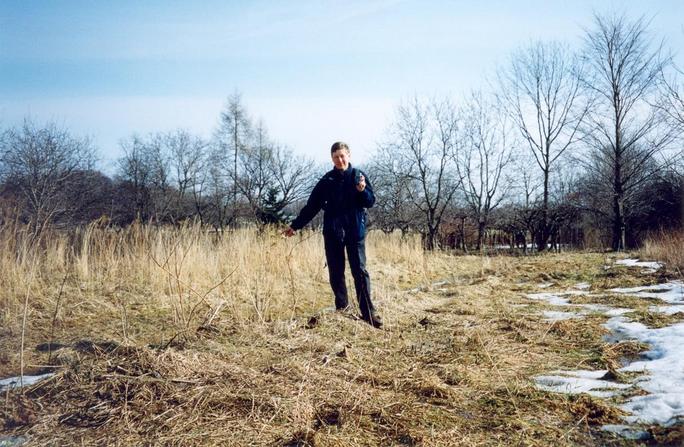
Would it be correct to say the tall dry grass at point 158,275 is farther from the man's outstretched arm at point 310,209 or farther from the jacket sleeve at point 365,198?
the jacket sleeve at point 365,198

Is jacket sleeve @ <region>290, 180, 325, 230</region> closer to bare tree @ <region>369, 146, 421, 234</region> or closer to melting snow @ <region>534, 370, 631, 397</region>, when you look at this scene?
melting snow @ <region>534, 370, 631, 397</region>

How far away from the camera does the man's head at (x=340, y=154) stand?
425cm

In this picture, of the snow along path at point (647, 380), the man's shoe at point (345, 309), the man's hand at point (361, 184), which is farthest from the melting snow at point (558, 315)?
the man's hand at point (361, 184)

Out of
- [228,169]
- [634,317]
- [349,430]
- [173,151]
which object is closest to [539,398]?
[349,430]

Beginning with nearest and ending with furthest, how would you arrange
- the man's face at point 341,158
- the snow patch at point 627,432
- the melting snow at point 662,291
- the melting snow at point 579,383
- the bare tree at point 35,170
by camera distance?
the snow patch at point 627,432 < the melting snow at point 579,383 < the man's face at point 341,158 < the melting snow at point 662,291 < the bare tree at point 35,170

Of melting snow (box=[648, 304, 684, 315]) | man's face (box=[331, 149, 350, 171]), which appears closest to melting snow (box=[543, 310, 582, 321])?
melting snow (box=[648, 304, 684, 315])

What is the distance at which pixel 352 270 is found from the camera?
4.23 metres

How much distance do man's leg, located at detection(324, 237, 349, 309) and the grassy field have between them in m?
0.27

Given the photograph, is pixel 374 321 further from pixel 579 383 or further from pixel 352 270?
pixel 579 383

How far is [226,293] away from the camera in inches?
209

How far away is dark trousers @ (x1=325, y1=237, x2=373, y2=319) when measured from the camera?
13.6ft

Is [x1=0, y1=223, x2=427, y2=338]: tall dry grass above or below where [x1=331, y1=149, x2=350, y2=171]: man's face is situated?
below

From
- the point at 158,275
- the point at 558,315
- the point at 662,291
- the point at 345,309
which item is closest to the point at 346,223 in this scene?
the point at 345,309

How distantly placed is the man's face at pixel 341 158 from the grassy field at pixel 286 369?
1.59 meters
